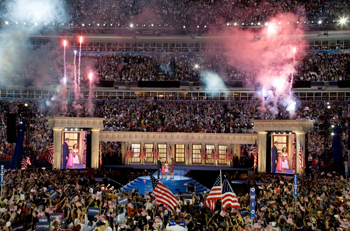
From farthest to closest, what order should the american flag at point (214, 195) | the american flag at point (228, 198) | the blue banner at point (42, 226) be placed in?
1. the american flag at point (214, 195)
2. the american flag at point (228, 198)
3. the blue banner at point (42, 226)

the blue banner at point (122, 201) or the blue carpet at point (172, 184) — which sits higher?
the blue banner at point (122, 201)

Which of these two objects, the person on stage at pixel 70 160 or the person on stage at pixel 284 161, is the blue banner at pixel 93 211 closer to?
the person on stage at pixel 70 160

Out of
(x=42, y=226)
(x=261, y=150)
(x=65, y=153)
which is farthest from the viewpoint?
(x=261, y=150)

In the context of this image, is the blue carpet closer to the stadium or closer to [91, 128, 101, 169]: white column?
the stadium

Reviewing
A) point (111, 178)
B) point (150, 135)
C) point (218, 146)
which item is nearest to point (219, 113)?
point (218, 146)

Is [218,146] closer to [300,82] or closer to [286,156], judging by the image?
[286,156]

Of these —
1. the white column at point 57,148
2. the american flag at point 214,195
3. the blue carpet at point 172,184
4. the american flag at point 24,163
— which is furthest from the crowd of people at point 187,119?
the american flag at point 214,195

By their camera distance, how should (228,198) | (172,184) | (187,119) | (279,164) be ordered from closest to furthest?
(228,198), (172,184), (279,164), (187,119)

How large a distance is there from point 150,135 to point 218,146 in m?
8.15

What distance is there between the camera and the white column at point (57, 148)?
3631 centimetres

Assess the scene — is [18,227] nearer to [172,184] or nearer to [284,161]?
[172,184]

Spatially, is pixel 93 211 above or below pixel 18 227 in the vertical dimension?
above

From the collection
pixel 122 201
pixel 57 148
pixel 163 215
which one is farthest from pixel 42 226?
pixel 57 148

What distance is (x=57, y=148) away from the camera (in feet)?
120
